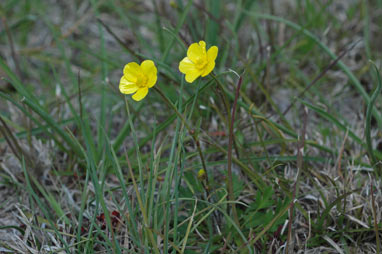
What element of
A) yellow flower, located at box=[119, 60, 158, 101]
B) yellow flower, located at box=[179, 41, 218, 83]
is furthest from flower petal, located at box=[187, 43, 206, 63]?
yellow flower, located at box=[119, 60, 158, 101]

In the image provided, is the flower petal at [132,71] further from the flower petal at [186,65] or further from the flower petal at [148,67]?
the flower petal at [186,65]

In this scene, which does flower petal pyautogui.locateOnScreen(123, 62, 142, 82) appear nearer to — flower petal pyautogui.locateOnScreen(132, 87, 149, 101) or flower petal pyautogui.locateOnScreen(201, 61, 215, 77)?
flower petal pyautogui.locateOnScreen(132, 87, 149, 101)

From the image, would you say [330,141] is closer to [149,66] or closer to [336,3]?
[149,66]

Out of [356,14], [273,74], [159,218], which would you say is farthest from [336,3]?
[159,218]

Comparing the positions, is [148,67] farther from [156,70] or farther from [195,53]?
[195,53]

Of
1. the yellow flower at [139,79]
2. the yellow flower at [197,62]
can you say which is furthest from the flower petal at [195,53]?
the yellow flower at [139,79]

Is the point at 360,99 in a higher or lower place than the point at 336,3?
lower

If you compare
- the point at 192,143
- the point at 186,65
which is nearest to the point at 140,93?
the point at 186,65
